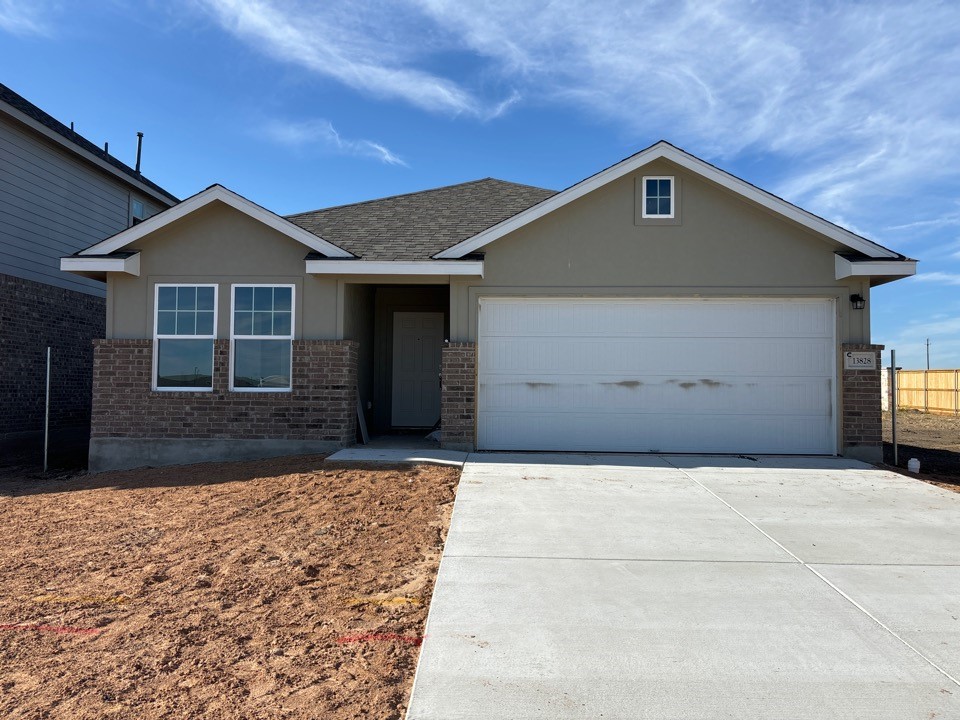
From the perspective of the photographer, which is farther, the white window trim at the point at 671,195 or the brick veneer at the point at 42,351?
the brick veneer at the point at 42,351

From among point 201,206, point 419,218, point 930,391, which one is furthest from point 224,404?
point 930,391

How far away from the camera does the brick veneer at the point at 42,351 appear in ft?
38.2

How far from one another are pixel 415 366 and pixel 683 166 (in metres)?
6.04

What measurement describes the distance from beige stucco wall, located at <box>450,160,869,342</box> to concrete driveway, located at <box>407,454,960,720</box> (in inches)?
136

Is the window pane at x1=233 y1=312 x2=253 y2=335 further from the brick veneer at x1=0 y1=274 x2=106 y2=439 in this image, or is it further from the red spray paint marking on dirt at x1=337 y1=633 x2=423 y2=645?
the red spray paint marking on dirt at x1=337 y1=633 x2=423 y2=645

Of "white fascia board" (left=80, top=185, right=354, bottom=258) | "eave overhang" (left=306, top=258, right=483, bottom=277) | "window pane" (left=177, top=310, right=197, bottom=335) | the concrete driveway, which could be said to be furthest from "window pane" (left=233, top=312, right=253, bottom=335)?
the concrete driveway

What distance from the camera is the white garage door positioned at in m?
9.84

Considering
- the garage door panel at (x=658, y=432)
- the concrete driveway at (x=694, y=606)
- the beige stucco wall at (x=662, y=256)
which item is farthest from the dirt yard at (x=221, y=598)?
the beige stucco wall at (x=662, y=256)

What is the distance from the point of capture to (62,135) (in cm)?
1275

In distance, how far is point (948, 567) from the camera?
5.06 metres

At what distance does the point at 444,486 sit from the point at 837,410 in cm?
636

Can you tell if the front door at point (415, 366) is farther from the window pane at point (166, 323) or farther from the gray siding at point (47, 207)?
the gray siding at point (47, 207)

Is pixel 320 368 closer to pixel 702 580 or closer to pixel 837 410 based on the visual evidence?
pixel 702 580

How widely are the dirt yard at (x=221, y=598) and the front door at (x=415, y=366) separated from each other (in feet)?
15.3
